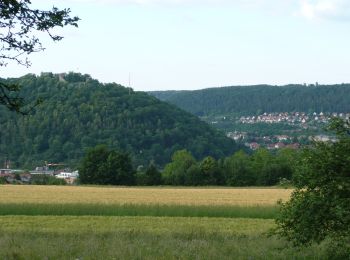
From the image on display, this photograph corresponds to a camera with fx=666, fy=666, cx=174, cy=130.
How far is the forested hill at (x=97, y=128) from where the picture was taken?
118m

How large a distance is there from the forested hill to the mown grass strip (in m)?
79.3

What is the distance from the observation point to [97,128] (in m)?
125

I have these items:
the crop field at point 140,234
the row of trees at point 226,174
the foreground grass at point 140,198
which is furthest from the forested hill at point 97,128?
the crop field at point 140,234

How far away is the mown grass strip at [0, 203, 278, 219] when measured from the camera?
31.3 m

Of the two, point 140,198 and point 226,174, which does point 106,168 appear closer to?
point 226,174

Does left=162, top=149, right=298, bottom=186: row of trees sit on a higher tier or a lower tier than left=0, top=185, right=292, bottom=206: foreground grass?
lower

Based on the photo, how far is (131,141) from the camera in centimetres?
12581

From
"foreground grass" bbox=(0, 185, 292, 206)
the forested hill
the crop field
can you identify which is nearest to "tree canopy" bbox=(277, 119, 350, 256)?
the crop field

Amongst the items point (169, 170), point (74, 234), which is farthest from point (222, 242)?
point (169, 170)

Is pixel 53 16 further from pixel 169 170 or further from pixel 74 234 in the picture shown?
pixel 169 170

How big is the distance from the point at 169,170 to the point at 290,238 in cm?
7475

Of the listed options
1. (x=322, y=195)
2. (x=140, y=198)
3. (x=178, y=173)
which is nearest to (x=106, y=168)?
(x=178, y=173)

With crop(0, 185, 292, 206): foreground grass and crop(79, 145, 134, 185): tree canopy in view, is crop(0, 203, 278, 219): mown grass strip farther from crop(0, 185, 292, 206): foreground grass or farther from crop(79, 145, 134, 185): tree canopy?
crop(79, 145, 134, 185): tree canopy

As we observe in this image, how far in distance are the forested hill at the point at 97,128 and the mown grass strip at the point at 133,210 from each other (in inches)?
3122
